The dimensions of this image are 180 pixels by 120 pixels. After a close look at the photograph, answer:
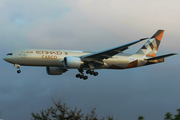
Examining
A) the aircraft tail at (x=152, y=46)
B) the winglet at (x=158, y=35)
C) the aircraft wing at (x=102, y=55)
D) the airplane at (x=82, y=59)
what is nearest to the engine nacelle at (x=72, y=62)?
the airplane at (x=82, y=59)

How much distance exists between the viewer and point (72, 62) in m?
37.2

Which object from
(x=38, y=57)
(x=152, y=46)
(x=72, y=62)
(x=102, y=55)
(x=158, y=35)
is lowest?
(x=72, y=62)

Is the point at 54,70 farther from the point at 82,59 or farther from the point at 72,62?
the point at 72,62

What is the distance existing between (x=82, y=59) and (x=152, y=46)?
49.0ft

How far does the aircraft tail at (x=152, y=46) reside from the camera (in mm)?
46500

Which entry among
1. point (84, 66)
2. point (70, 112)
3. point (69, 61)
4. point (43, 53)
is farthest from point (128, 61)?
point (70, 112)

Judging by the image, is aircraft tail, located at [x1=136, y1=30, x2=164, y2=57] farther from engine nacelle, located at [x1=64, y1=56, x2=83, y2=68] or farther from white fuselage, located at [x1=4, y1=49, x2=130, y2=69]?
white fuselage, located at [x1=4, y1=49, x2=130, y2=69]

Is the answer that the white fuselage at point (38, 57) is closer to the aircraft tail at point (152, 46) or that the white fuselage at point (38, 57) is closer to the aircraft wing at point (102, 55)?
the aircraft wing at point (102, 55)

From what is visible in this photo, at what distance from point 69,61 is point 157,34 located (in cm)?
1892

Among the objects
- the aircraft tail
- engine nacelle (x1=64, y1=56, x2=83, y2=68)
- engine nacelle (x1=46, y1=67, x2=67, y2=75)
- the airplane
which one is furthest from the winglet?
engine nacelle (x1=46, y1=67, x2=67, y2=75)

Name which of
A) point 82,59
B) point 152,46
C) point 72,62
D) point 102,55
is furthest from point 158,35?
point 72,62

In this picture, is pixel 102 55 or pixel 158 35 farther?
pixel 158 35

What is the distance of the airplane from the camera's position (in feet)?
122

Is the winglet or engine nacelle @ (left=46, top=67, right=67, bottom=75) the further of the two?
the winglet
